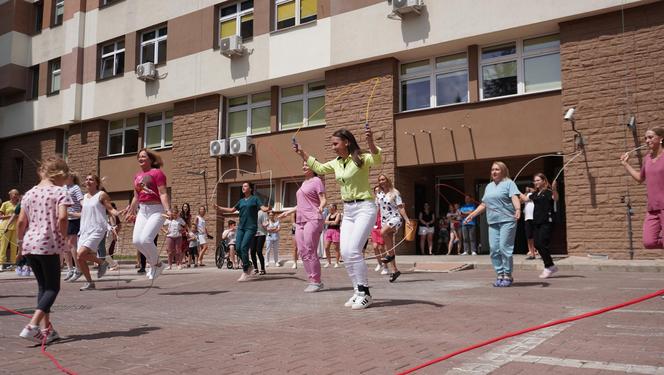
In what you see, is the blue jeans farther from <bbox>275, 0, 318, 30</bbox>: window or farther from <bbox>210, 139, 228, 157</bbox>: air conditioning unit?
<bbox>210, 139, 228, 157</bbox>: air conditioning unit

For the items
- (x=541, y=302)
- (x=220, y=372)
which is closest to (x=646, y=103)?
(x=541, y=302)

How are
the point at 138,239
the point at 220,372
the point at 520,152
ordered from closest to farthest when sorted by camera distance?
the point at 220,372
the point at 138,239
the point at 520,152

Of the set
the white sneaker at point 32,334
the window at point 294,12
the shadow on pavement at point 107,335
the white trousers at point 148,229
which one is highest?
the window at point 294,12

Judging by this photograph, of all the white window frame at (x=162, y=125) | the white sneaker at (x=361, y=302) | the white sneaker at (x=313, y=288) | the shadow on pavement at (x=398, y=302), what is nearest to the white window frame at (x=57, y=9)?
the white window frame at (x=162, y=125)

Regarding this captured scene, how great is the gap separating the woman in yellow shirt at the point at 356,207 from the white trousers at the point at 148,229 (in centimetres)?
308

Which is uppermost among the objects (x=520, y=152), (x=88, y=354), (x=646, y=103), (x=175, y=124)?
(x=175, y=124)

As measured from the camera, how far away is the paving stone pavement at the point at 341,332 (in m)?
3.88

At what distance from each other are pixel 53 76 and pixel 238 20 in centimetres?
1243

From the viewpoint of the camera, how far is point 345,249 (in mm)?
6434

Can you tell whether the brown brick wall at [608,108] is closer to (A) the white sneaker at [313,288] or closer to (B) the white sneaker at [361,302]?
(A) the white sneaker at [313,288]

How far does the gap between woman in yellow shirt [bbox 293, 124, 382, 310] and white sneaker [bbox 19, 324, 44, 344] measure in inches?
124

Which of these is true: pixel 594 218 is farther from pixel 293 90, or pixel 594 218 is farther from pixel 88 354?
pixel 88 354

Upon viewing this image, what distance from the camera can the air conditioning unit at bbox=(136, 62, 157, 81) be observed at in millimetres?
22953

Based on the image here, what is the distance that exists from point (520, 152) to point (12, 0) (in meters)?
27.4
